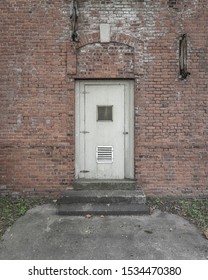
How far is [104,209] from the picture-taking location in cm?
592

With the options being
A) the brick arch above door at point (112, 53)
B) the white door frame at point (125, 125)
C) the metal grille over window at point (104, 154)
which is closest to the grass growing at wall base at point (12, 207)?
the white door frame at point (125, 125)

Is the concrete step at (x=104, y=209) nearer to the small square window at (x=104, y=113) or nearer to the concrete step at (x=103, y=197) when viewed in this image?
the concrete step at (x=103, y=197)

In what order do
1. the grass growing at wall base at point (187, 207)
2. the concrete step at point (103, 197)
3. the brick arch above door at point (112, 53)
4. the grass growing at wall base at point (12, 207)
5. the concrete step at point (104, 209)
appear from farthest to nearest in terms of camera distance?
1. the brick arch above door at point (112, 53)
2. the concrete step at point (103, 197)
3. the concrete step at point (104, 209)
4. the grass growing at wall base at point (187, 207)
5. the grass growing at wall base at point (12, 207)

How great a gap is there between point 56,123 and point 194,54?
362 cm

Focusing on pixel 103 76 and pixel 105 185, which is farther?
pixel 103 76

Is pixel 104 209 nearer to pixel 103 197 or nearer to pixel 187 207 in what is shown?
pixel 103 197

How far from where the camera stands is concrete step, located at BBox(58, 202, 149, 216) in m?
5.89

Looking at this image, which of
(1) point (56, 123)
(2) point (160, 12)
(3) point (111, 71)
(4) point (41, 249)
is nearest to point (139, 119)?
(3) point (111, 71)

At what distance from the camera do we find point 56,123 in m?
6.72

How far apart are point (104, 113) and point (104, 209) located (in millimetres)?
2266

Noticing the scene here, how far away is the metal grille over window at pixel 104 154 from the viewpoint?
22.5ft

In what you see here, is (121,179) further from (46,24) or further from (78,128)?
(46,24)

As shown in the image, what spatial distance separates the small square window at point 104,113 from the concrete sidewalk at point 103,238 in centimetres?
234

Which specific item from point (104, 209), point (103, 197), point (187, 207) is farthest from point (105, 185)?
point (187, 207)
